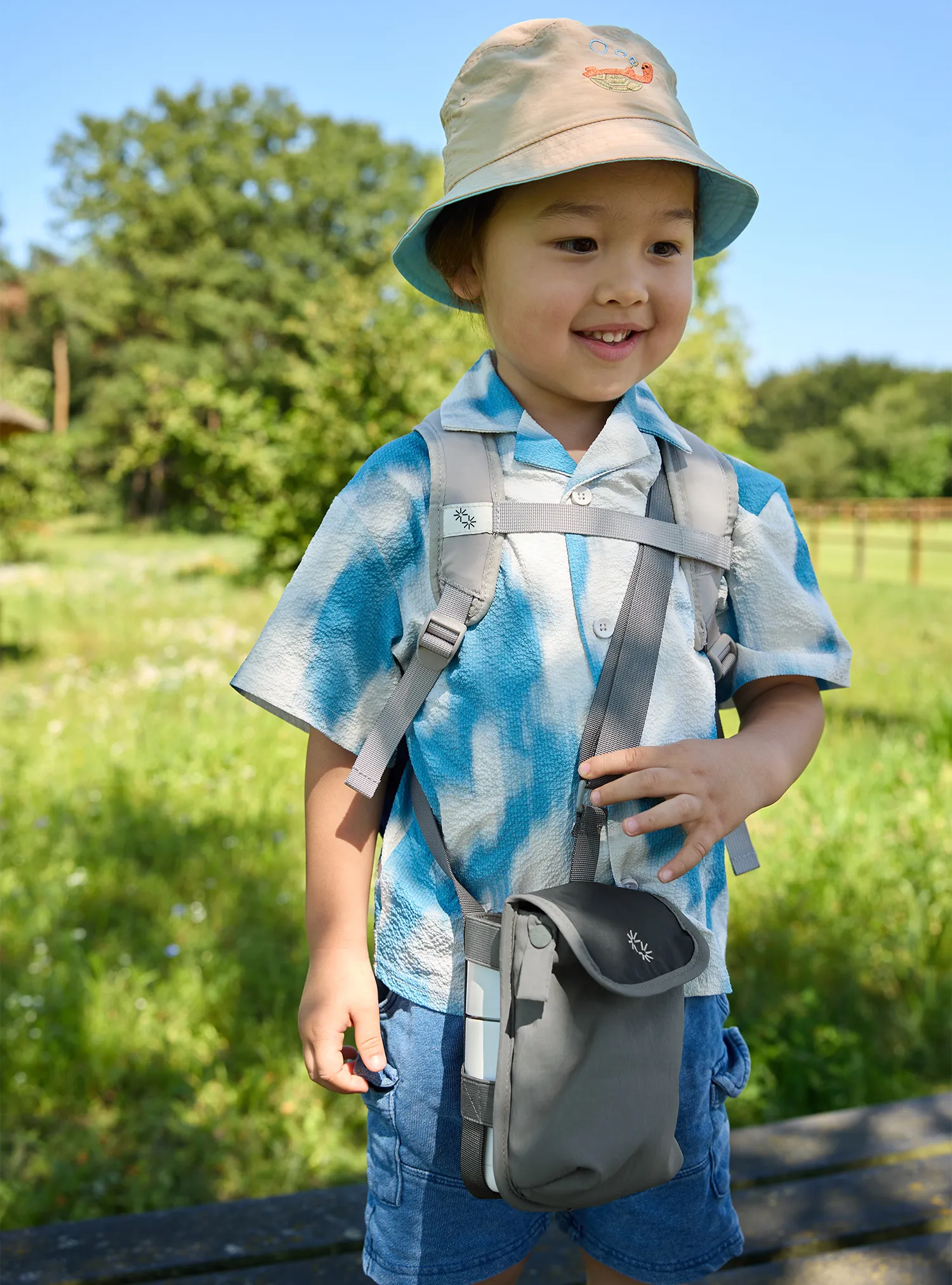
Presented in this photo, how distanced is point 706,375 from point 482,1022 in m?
15.4

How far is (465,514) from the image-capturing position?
4.09 ft

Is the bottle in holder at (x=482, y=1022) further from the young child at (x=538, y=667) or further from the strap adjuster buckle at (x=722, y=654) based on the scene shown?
the strap adjuster buckle at (x=722, y=654)

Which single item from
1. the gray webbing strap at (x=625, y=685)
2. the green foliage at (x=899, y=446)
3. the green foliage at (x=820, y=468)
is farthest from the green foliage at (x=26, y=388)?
the green foliage at (x=899, y=446)

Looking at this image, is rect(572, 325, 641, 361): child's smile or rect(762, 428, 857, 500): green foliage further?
rect(762, 428, 857, 500): green foliage

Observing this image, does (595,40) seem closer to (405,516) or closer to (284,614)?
(405,516)

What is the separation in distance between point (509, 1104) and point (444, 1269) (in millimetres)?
373

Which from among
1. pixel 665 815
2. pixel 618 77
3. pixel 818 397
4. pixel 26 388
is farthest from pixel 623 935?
pixel 818 397

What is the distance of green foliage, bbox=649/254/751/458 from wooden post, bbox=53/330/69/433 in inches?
809

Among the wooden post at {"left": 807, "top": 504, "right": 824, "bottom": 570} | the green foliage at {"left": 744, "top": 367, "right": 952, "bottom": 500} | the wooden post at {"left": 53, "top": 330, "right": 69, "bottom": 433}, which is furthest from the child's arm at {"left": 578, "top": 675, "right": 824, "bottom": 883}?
the green foliage at {"left": 744, "top": 367, "right": 952, "bottom": 500}

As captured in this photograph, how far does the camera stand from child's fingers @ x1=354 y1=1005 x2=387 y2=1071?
1293 mm

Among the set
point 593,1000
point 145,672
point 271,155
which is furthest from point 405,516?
point 271,155

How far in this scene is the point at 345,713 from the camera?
1339 millimetres

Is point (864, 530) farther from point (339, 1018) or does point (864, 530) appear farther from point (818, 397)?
point (818, 397)

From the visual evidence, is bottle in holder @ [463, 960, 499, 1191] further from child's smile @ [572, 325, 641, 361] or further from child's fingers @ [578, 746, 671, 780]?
child's smile @ [572, 325, 641, 361]
